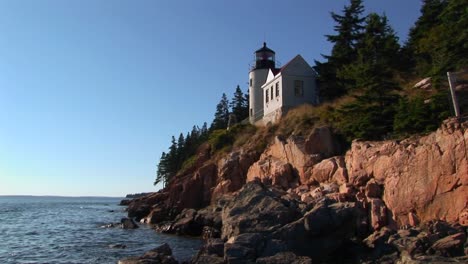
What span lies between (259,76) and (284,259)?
3067cm

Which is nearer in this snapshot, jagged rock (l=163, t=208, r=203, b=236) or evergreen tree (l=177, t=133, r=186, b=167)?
jagged rock (l=163, t=208, r=203, b=236)

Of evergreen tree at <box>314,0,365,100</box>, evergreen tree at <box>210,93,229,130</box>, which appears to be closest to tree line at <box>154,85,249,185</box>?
evergreen tree at <box>210,93,229,130</box>

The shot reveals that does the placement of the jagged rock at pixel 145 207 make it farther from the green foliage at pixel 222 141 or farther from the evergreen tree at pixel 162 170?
the evergreen tree at pixel 162 170

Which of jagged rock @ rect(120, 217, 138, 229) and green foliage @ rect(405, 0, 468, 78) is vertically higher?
green foliage @ rect(405, 0, 468, 78)

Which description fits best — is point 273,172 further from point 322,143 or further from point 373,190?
point 373,190

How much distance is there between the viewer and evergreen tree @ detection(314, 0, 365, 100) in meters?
36.4

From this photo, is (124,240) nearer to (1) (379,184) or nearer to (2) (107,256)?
(2) (107,256)

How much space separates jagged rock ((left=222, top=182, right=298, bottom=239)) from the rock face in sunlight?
44 millimetres

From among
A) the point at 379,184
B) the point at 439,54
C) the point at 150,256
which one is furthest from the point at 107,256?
the point at 439,54

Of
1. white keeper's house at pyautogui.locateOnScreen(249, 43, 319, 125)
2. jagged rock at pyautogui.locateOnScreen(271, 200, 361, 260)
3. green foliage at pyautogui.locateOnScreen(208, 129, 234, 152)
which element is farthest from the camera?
green foliage at pyautogui.locateOnScreen(208, 129, 234, 152)

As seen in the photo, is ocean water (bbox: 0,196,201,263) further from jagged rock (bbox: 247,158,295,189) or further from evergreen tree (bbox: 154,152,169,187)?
evergreen tree (bbox: 154,152,169,187)

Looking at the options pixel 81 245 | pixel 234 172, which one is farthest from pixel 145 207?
pixel 81 245

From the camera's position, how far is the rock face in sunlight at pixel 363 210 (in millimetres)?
16578

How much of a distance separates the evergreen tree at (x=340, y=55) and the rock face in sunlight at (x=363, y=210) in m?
9.73
